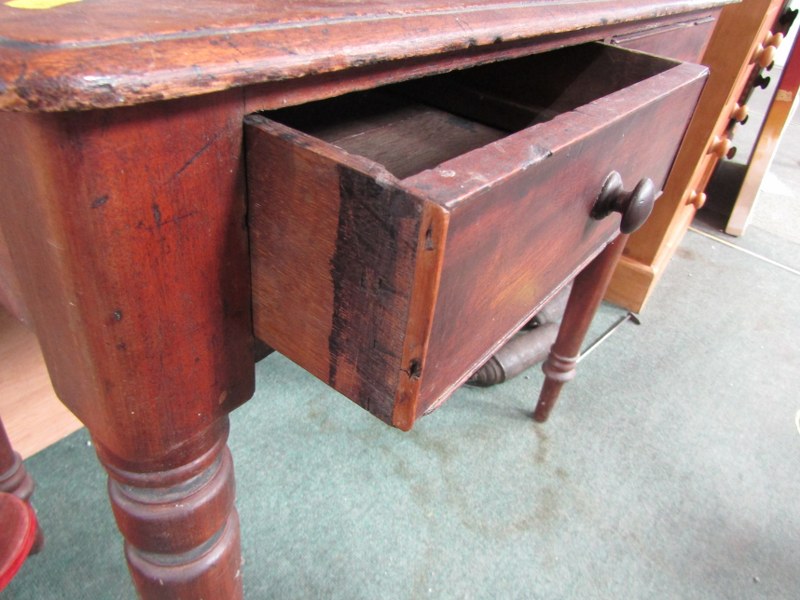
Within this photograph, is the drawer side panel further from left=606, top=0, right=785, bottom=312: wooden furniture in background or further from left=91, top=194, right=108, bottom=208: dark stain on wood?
left=606, top=0, right=785, bottom=312: wooden furniture in background

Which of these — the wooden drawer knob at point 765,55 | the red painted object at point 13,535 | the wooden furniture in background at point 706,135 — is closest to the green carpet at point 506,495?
the wooden furniture in background at point 706,135

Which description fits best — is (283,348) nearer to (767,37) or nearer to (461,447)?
(461,447)

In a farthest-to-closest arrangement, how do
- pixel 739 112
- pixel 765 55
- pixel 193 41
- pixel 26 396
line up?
pixel 739 112 < pixel 765 55 < pixel 26 396 < pixel 193 41

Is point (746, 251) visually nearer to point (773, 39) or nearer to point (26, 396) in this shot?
point (773, 39)

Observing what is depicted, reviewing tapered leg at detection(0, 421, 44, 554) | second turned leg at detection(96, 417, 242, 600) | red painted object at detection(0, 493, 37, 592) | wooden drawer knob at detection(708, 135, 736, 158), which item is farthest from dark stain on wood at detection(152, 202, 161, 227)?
wooden drawer knob at detection(708, 135, 736, 158)

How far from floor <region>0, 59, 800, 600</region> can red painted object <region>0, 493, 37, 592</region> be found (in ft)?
1.20

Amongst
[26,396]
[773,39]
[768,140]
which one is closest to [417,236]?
[26,396]

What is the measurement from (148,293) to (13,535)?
27cm

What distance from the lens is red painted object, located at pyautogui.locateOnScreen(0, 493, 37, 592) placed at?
16.9 inches

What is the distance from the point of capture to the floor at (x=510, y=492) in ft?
2.72

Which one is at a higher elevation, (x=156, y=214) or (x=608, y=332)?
(x=156, y=214)

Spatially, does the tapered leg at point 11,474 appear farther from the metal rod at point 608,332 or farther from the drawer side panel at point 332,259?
the metal rod at point 608,332

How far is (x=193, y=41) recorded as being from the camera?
0.26 metres

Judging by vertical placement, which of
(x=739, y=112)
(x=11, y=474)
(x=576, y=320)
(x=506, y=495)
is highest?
(x=739, y=112)
